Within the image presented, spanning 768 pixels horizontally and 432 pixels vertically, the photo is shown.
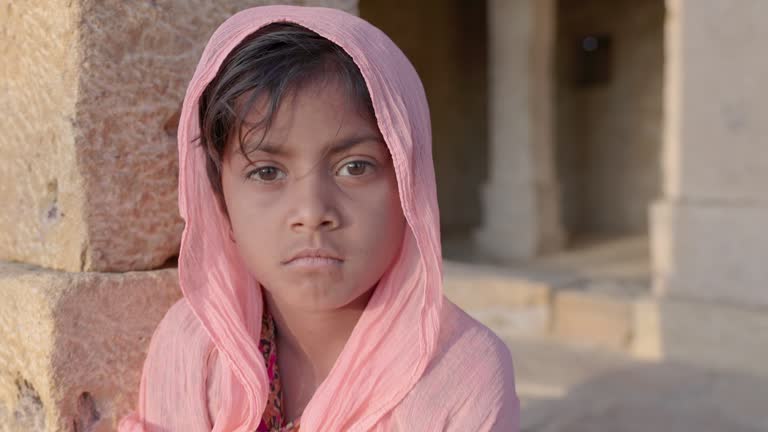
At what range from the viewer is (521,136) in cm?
685

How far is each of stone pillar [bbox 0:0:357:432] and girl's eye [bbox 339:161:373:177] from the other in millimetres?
454

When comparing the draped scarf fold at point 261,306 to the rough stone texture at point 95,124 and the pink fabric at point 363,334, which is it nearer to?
the pink fabric at point 363,334

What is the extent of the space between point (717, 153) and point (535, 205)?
341cm

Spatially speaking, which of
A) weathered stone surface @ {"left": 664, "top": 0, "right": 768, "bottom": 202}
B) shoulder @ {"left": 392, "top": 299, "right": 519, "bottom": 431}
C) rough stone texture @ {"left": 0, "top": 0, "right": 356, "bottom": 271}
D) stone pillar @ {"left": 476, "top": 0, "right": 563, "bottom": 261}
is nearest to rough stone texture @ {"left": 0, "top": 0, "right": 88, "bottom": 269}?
rough stone texture @ {"left": 0, "top": 0, "right": 356, "bottom": 271}

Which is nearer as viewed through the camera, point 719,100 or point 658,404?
point 658,404

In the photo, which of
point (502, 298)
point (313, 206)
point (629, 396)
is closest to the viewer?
point (313, 206)

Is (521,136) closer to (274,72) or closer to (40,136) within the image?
(40,136)

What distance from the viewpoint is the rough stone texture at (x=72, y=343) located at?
1.27m

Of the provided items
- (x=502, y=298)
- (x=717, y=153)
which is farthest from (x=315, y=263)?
(x=502, y=298)

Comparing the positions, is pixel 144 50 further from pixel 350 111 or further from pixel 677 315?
pixel 677 315

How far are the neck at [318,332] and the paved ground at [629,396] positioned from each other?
1.21 metres

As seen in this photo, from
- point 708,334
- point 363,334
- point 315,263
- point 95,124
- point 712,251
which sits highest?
point 95,124

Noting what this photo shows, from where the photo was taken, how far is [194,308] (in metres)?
1.22

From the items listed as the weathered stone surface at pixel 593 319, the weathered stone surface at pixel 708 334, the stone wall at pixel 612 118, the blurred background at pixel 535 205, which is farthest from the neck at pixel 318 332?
the stone wall at pixel 612 118
